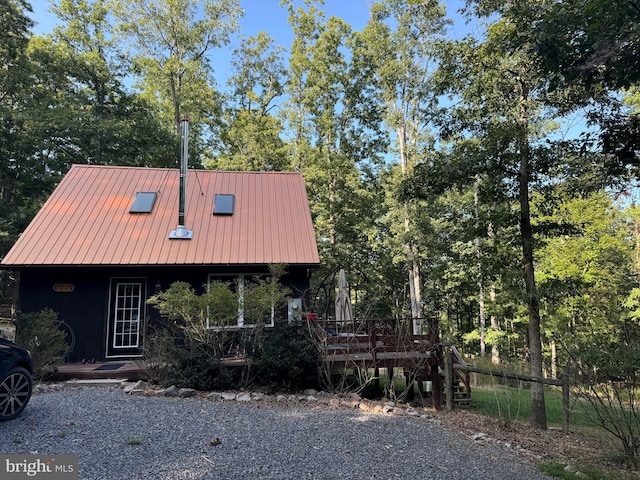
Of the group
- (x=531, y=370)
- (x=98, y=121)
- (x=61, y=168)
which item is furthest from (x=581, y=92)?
A: (x=61, y=168)

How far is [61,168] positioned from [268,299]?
59.7ft

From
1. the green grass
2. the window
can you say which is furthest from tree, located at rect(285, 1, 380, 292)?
the window

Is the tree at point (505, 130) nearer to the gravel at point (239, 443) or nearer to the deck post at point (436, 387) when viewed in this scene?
the deck post at point (436, 387)

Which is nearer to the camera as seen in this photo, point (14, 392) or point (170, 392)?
point (14, 392)

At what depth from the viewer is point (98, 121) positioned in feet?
65.1

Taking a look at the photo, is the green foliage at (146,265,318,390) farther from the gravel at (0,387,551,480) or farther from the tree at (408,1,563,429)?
the tree at (408,1,563,429)

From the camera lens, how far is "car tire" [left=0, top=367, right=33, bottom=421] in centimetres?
480

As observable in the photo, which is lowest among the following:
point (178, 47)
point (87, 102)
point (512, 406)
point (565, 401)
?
point (512, 406)

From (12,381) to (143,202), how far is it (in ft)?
24.3

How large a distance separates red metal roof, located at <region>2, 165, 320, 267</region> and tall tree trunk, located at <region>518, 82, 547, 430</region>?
482cm

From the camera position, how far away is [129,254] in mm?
9867

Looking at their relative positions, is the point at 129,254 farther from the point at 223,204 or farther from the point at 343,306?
the point at 343,306

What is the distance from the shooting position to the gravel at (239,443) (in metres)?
3.86

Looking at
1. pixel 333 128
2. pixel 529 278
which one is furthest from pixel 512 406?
pixel 333 128
